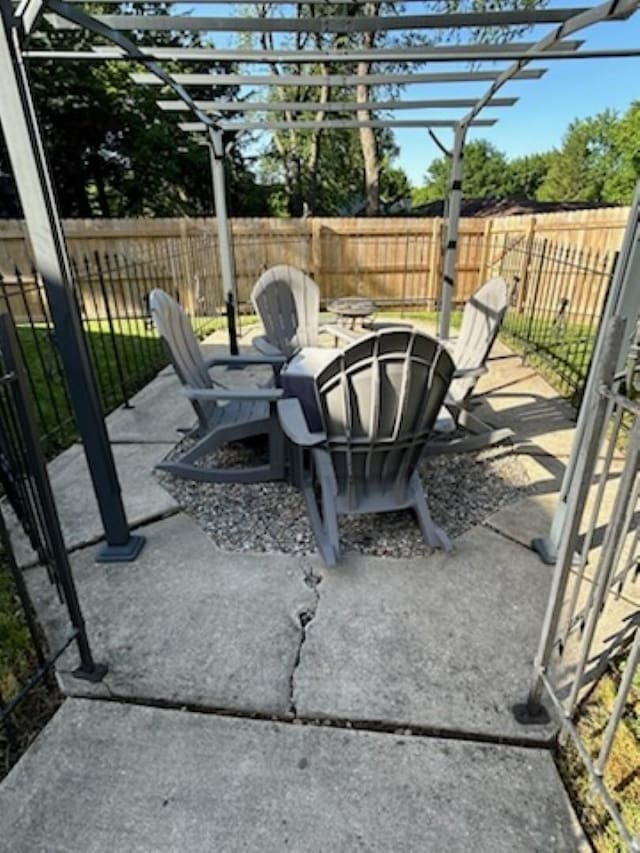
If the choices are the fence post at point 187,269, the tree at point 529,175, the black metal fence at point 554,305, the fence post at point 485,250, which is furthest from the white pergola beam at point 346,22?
the tree at point 529,175

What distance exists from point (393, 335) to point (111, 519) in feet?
5.28

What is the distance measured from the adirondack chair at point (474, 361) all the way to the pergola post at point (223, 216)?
2811mm

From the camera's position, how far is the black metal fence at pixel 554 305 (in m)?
5.40

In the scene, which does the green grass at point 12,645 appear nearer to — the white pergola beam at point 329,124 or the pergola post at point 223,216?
the pergola post at point 223,216

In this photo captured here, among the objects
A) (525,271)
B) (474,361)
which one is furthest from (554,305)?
(474,361)

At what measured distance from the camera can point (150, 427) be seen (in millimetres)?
4066

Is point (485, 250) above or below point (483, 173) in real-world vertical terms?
below

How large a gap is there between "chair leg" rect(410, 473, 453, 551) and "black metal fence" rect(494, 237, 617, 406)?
2729 mm

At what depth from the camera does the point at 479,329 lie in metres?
3.65

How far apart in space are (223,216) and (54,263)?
4.09 m

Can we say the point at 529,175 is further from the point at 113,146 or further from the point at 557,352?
the point at 557,352

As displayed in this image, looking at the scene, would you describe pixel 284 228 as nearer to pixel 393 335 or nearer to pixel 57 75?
pixel 393 335

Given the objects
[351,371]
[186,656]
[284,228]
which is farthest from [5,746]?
[284,228]

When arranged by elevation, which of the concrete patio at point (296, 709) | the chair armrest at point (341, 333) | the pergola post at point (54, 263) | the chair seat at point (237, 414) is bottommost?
the concrete patio at point (296, 709)
